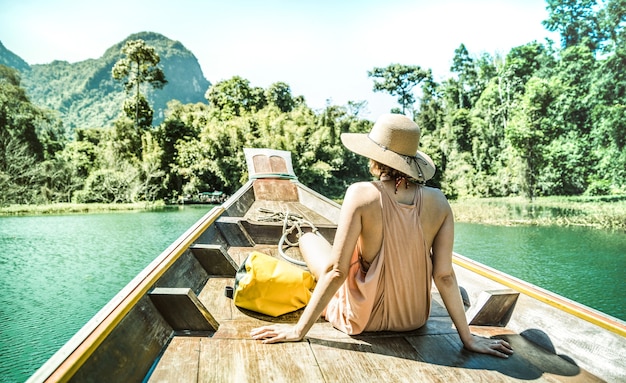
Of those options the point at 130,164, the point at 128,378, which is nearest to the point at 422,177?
the point at 128,378

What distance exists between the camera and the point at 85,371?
1.08 meters

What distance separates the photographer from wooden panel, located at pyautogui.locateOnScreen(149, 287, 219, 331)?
1.54 metres

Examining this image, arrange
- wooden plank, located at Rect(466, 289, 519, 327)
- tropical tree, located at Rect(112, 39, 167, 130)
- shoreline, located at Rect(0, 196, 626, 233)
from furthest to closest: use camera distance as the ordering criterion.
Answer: tropical tree, located at Rect(112, 39, 167, 130) < shoreline, located at Rect(0, 196, 626, 233) < wooden plank, located at Rect(466, 289, 519, 327)

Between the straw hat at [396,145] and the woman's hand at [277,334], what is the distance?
2.31 feet

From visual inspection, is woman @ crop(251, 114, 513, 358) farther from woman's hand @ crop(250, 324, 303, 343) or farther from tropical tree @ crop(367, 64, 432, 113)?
tropical tree @ crop(367, 64, 432, 113)

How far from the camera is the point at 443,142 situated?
25.9 metres

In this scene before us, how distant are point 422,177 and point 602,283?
39.6 feet

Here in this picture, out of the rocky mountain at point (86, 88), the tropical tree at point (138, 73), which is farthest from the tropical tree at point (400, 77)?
the rocky mountain at point (86, 88)

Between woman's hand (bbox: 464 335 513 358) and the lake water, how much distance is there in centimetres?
625

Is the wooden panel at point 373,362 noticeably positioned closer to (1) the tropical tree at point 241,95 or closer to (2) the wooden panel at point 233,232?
(2) the wooden panel at point 233,232

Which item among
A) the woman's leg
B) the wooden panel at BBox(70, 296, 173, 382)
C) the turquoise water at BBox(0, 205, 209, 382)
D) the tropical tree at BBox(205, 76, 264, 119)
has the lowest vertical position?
the turquoise water at BBox(0, 205, 209, 382)

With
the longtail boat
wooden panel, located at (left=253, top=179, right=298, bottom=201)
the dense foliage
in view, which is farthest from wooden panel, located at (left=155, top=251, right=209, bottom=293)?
the dense foliage

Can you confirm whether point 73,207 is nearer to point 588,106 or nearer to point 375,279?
point 375,279

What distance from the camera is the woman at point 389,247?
143cm
